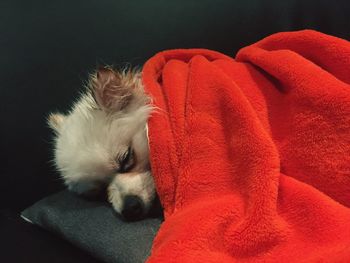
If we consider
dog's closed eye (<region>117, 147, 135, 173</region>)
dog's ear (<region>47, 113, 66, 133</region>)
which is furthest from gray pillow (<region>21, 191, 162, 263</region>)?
dog's ear (<region>47, 113, 66, 133</region>)

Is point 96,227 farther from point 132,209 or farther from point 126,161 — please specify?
point 126,161

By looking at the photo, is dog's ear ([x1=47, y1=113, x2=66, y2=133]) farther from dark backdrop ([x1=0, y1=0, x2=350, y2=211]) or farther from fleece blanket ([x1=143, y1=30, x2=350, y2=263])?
fleece blanket ([x1=143, y1=30, x2=350, y2=263])

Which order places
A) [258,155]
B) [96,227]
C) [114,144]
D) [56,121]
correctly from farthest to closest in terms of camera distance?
[56,121] < [114,144] < [96,227] < [258,155]

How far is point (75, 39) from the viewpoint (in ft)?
4.77

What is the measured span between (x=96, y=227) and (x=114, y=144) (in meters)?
0.24

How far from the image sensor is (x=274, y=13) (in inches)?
57.5

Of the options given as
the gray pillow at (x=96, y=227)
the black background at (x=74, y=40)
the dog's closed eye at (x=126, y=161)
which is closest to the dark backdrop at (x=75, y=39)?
the black background at (x=74, y=40)

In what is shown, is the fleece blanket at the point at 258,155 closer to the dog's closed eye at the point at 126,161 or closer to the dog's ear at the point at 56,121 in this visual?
the dog's closed eye at the point at 126,161

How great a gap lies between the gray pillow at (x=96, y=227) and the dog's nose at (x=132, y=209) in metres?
0.02

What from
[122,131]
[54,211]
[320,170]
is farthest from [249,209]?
[54,211]

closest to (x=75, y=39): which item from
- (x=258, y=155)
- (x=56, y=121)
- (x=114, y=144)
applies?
(x=56, y=121)

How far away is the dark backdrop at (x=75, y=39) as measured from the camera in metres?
1.41

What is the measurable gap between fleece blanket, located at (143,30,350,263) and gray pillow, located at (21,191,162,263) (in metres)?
0.10

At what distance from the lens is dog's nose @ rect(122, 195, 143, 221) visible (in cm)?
112
